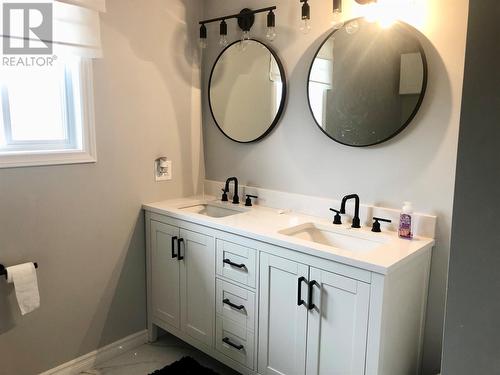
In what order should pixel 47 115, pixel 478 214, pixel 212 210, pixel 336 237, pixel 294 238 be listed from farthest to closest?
pixel 212 210, pixel 47 115, pixel 336 237, pixel 294 238, pixel 478 214

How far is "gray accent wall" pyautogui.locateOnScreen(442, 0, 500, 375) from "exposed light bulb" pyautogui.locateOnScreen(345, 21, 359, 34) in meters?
1.41

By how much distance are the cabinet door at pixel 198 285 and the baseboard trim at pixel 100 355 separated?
0.41m

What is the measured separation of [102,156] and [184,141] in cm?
59

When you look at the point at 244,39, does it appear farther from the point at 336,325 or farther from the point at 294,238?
the point at 336,325

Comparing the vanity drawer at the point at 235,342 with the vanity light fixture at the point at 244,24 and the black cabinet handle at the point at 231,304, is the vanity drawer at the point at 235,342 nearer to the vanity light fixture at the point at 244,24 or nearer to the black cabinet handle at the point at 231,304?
Answer: the black cabinet handle at the point at 231,304

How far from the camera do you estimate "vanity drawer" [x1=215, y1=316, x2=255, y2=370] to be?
1971 millimetres

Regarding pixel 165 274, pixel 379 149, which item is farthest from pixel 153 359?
pixel 379 149

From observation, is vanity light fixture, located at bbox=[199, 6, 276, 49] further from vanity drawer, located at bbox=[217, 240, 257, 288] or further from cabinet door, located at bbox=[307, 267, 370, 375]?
cabinet door, located at bbox=[307, 267, 370, 375]

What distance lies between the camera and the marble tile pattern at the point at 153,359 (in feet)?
7.45

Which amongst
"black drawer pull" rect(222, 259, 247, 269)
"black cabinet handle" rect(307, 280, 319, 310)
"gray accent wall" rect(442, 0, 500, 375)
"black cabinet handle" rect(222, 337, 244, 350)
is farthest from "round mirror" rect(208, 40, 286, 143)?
"gray accent wall" rect(442, 0, 500, 375)

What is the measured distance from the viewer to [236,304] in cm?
201

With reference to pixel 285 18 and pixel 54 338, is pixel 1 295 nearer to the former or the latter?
pixel 54 338

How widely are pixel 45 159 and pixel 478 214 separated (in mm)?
1989

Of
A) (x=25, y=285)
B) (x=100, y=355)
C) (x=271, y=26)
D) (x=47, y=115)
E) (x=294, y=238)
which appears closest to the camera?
(x=294, y=238)
